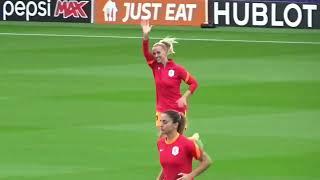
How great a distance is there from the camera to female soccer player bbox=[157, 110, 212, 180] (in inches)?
499

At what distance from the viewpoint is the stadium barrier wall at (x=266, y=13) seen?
41344 mm

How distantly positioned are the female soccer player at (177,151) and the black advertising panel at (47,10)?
3250 cm

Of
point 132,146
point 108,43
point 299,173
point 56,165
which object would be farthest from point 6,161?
point 108,43

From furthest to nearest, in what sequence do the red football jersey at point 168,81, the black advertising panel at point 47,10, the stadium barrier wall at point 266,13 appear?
1. the black advertising panel at point 47,10
2. the stadium barrier wall at point 266,13
3. the red football jersey at point 168,81

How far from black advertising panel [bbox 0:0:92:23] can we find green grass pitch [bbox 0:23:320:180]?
13.4ft

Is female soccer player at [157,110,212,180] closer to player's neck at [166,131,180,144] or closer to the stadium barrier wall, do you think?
player's neck at [166,131,180,144]

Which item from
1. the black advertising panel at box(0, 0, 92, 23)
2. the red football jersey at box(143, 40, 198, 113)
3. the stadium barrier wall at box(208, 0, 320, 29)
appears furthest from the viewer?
the black advertising panel at box(0, 0, 92, 23)

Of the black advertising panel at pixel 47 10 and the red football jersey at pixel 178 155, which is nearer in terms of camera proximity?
the red football jersey at pixel 178 155

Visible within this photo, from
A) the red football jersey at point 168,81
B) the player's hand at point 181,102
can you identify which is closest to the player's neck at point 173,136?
the player's hand at point 181,102

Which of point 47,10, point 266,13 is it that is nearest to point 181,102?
point 266,13

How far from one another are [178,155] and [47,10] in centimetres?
3344

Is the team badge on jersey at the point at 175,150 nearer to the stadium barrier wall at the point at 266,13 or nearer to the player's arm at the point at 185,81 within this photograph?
the player's arm at the point at 185,81

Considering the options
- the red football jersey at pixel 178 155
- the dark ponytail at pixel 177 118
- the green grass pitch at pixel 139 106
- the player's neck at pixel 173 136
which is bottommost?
the green grass pitch at pixel 139 106

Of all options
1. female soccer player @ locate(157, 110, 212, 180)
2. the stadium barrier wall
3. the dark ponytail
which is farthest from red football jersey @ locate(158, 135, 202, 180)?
the stadium barrier wall
